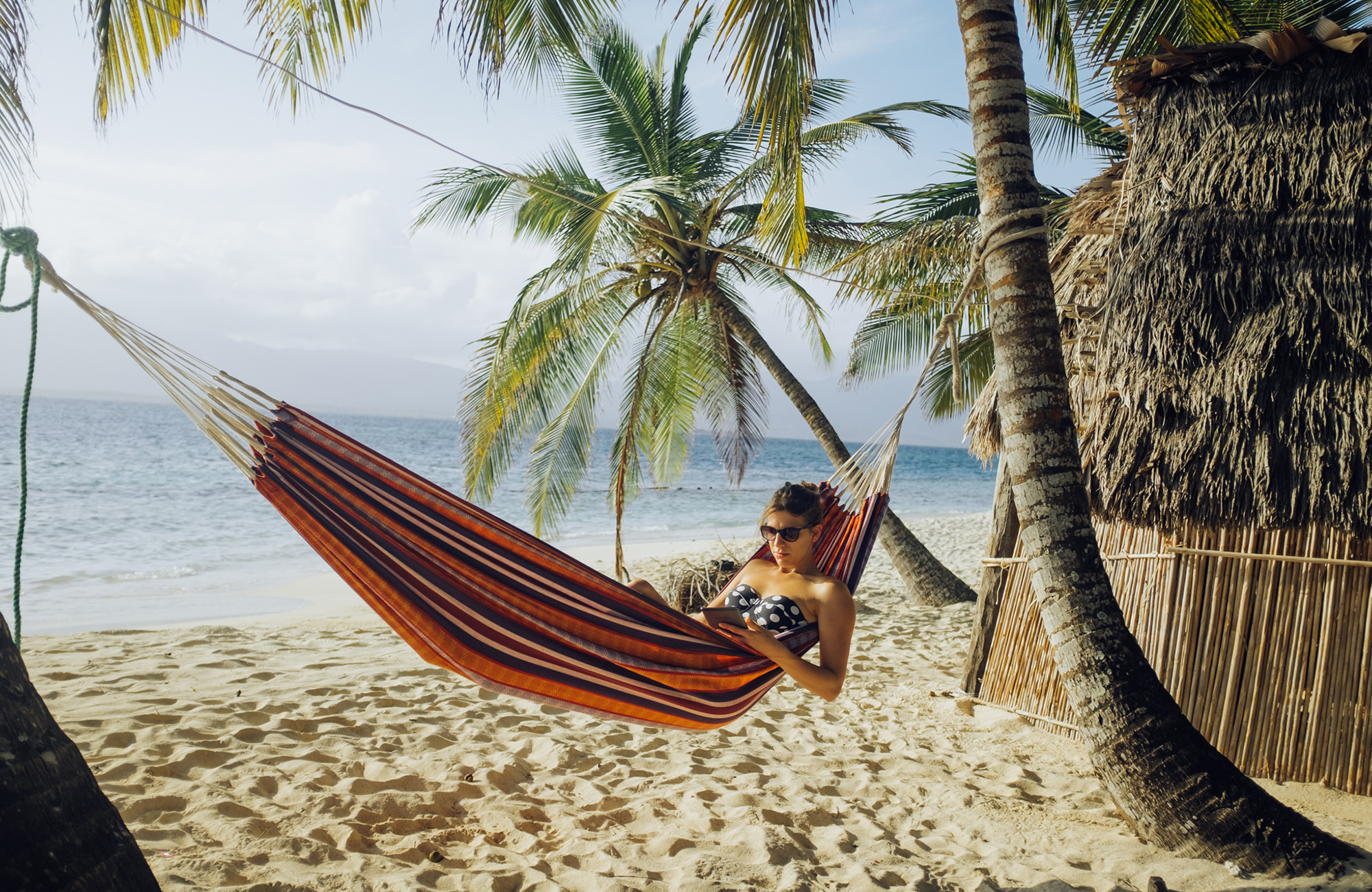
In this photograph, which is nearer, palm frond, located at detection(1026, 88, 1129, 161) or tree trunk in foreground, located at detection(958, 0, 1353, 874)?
tree trunk in foreground, located at detection(958, 0, 1353, 874)

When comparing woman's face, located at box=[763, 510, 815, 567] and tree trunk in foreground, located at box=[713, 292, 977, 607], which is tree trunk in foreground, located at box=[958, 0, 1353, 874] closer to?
woman's face, located at box=[763, 510, 815, 567]

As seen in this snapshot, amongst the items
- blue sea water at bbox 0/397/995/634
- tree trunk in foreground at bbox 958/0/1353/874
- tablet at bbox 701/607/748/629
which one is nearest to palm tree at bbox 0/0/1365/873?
tree trunk in foreground at bbox 958/0/1353/874

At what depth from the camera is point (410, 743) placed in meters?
2.41

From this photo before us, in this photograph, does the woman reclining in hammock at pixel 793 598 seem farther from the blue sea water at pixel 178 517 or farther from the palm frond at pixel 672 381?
the palm frond at pixel 672 381

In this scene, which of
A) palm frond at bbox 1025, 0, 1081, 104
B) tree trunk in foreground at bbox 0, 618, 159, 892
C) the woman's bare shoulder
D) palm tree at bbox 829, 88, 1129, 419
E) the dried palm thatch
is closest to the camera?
tree trunk in foreground at bbox 0, 618, 159, 892

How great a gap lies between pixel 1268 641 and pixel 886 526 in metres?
2.68

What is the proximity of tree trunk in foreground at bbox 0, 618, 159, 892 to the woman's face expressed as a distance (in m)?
1.33

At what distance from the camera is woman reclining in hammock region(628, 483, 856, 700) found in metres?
1.68

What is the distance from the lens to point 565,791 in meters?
2.17

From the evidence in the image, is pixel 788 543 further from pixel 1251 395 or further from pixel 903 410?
Result: pixel 1251 395

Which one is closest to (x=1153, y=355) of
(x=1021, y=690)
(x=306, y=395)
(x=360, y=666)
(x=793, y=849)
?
(x=1021, y=690)

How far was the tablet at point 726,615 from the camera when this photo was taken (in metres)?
1.95

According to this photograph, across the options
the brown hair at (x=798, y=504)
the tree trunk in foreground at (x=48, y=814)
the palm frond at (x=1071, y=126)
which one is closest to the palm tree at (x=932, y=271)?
the palm frond at (x=1071, y=126)

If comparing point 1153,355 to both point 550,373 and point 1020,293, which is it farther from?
point 550,373
